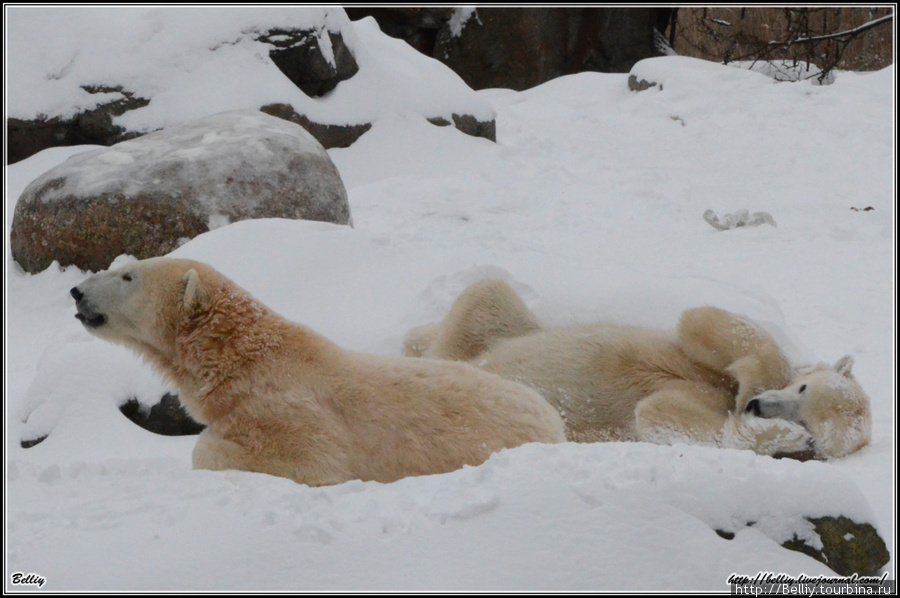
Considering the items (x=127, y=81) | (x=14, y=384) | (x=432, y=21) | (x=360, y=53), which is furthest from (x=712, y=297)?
(x=432, y=21)

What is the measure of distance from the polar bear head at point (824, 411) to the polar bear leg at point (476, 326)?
1.33 metres

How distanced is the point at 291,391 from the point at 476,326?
1.66 m

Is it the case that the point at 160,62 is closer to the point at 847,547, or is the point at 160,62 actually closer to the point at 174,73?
the point at 174,73

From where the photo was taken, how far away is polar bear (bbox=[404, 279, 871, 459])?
4098mm

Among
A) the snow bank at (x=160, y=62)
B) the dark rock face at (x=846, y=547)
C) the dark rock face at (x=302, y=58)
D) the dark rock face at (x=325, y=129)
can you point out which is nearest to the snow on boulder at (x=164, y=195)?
the snow bank at (x=160, y=62)

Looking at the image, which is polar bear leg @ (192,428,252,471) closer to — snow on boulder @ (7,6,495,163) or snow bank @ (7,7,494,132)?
snow on boulder @ (7,6,495,163)

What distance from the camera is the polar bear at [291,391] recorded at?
3318 millimetres

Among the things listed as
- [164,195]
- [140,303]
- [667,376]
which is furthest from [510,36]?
[140,303]

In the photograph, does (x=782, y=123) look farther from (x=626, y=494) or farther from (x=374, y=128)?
(x=626, y=494)

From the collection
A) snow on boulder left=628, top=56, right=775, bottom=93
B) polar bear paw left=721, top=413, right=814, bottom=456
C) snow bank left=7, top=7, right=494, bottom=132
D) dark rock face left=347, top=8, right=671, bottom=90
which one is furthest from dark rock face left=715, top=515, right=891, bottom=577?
dark rock face left=347, top=8, right=671, bottom=90

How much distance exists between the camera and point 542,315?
5191 mm

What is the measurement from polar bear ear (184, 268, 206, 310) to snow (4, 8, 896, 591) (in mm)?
627

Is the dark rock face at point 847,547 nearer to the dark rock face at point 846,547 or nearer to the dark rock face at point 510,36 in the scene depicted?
the dark rock face at point 846,547

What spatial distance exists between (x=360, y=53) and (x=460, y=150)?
1.69 m
